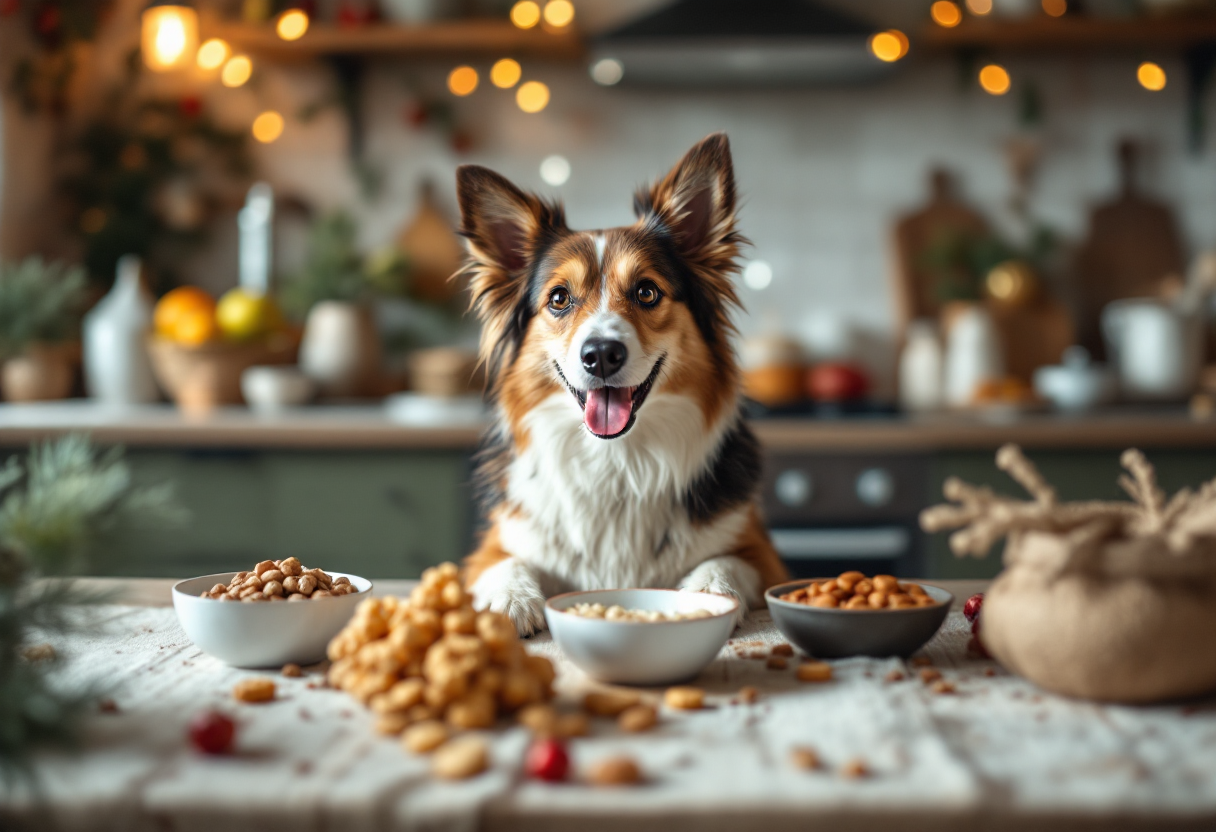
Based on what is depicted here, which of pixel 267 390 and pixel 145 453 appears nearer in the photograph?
pixel 145 453

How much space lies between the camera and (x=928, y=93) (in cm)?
352

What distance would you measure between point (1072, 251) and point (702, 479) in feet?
8.39

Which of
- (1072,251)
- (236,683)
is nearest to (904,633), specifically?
(236,683)

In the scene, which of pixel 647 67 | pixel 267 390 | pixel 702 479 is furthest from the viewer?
pixel 647 67

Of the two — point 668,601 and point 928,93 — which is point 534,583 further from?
point 928,93

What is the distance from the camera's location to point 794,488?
8.91 ft

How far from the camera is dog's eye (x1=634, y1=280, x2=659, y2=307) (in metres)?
1.51

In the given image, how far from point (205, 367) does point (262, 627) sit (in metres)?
2.25

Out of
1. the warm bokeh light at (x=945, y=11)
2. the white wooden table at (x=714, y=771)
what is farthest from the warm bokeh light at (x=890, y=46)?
the white wooden table at (x=714, y=771)

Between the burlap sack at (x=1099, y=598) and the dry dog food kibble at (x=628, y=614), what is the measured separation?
267mm

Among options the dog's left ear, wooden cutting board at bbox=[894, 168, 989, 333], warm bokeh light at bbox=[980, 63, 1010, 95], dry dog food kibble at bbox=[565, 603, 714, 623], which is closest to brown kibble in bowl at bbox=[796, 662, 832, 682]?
dry dog food kibble at bbox=[565, 603, 714, 623]

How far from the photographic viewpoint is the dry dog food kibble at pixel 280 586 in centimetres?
108

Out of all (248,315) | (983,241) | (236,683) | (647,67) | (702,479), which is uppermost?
(647,67)

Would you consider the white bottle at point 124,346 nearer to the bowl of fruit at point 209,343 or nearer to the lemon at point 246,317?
the bowl of fruit at point 209,343
